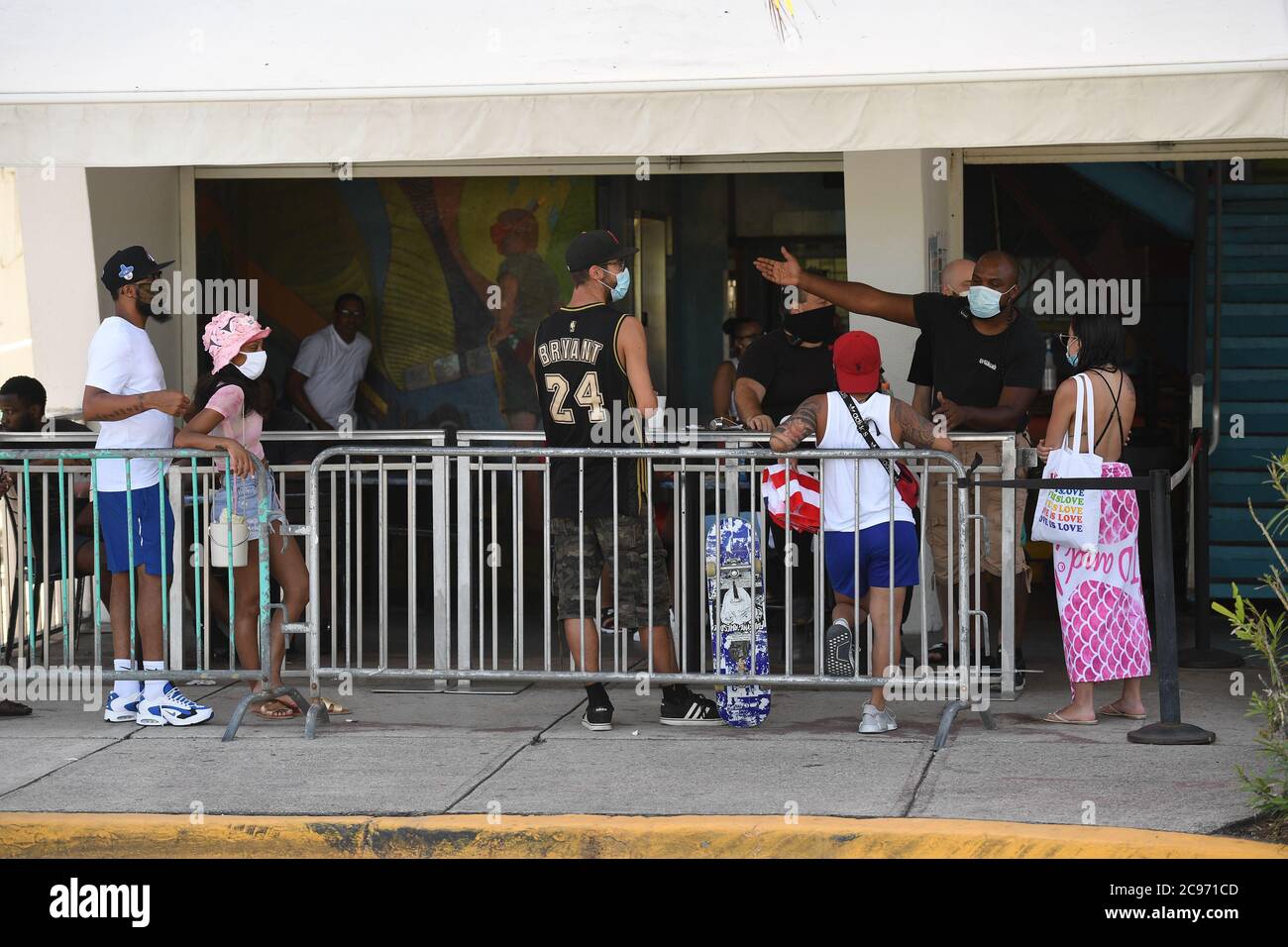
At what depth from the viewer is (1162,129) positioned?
23.5 feet

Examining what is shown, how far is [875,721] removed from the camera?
7.18 meters

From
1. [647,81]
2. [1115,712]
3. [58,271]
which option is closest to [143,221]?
[58,271]

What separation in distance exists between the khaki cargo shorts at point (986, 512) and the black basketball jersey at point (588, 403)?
5.33 ft

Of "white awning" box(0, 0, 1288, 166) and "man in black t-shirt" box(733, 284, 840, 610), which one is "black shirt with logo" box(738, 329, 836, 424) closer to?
"man in black t-shirt" box(733, 284, 840, 610)

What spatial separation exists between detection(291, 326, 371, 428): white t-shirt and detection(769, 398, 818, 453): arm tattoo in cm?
486

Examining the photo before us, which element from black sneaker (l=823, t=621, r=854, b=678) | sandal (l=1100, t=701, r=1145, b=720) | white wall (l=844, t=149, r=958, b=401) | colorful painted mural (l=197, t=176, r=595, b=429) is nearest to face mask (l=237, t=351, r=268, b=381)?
black sneaker (l=823, t=621, r=854, b=678)

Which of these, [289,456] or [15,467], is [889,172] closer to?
[289,456]

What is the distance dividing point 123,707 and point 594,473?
2.37 metres

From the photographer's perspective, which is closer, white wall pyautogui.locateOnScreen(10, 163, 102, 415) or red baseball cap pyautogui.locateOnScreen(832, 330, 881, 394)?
red baseball cap pyautogui.locateOnScreen(832, 330, 881, 394)

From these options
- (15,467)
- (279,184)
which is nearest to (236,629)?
(15,467)

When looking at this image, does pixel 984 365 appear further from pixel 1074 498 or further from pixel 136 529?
pixel 136 529

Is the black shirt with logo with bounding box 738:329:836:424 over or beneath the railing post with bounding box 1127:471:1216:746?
over

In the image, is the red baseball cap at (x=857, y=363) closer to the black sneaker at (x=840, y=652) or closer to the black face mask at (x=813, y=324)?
the black sneaker at (x=840, y=652)

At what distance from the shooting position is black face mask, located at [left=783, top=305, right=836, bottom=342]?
831 cm
